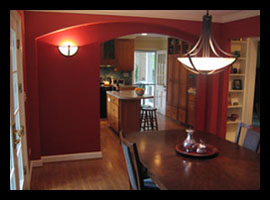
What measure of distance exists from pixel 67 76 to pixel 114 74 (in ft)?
13.6

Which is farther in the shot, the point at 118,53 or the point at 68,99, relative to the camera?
the point at 118,53

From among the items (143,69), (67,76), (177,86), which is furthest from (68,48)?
(143,69)

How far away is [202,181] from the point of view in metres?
1.90

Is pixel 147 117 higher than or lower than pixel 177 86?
lower

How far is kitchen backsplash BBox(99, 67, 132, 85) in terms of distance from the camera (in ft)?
26.8

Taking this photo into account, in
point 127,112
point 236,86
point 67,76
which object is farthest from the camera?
point 127,112

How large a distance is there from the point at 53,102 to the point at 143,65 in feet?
19.5

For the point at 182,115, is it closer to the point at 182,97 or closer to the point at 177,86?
the point at 182,97

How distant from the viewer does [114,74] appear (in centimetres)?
827

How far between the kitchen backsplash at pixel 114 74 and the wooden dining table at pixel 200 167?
5450mm

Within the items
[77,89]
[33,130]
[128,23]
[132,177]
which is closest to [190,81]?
[128,23]

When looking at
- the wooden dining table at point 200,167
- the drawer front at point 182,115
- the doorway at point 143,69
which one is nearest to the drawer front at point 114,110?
the drawer front at point 182,115

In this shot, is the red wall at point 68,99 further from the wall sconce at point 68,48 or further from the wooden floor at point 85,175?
the wooden floor at point 85,175

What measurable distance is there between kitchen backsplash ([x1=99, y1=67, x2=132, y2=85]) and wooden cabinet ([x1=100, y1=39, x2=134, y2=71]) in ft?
1.07
